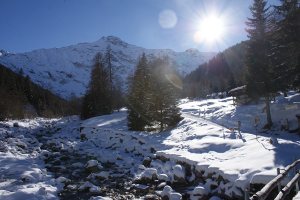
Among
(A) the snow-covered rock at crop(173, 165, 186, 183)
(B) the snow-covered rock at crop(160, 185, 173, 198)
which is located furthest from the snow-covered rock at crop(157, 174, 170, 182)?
(B) the snow-covered rock at crop(160, 185, 173, 198)

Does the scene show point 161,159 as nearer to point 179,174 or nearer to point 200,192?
point 179,174

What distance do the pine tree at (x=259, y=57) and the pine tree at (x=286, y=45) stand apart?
2.61 feet

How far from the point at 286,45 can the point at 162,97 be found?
1211cm

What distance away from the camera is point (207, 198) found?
13.0 metres

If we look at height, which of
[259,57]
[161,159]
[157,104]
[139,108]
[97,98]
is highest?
[259,57]

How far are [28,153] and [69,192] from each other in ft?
34.7

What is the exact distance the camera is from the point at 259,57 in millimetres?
33375

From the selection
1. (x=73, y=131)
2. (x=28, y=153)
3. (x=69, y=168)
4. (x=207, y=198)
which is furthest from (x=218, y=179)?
(x=73, y=131)

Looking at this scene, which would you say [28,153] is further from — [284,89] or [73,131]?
[284,89]

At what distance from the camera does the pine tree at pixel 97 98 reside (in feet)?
163

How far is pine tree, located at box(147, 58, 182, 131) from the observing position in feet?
104

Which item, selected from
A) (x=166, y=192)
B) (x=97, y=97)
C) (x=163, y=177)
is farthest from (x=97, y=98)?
(x=166, y=192)

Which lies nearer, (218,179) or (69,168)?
(218,179)

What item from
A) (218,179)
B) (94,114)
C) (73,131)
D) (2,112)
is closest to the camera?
(218,179)
